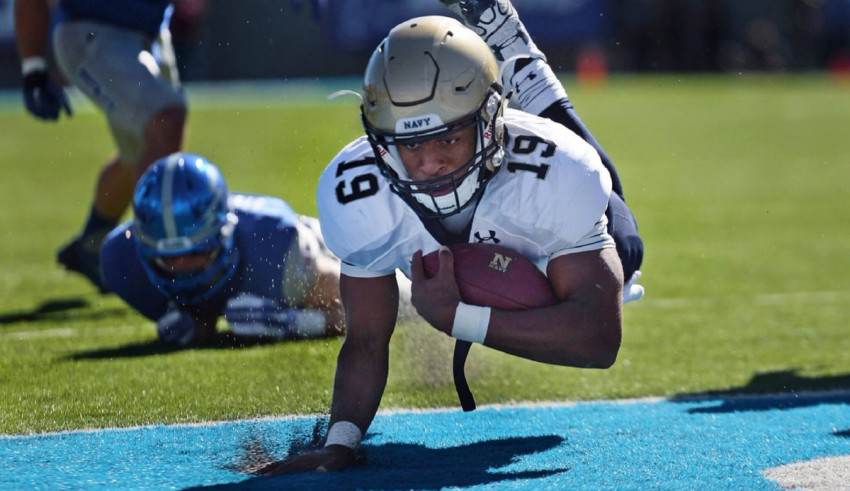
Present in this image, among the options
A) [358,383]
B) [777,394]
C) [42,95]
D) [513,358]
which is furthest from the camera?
[42,95]

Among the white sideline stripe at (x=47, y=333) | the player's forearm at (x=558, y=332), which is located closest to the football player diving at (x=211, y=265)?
the white sideline stripe at (x=47, y=333)

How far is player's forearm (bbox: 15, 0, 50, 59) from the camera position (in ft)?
19.9

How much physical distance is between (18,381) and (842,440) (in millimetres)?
2885

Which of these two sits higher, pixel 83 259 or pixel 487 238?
pixel 487 238

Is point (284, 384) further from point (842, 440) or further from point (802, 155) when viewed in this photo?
point (802, 155)

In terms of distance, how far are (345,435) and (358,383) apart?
17 cm

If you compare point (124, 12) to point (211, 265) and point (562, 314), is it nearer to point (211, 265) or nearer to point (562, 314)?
point (211, 265)

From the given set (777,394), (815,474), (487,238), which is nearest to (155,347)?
(487,238)

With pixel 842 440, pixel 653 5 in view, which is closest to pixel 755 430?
pixel 842 440

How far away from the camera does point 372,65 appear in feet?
10.9

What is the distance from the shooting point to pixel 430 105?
10.5 ft

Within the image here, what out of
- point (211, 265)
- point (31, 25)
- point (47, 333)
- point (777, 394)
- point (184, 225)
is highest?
point (31, 25)

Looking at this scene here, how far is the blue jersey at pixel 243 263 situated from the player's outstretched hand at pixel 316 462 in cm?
189

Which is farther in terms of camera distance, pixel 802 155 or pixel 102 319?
pixel 802 155
